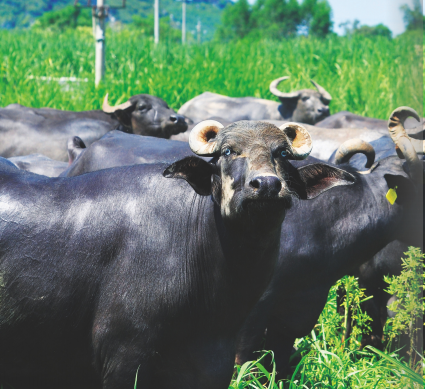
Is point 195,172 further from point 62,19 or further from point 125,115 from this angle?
point 62,19

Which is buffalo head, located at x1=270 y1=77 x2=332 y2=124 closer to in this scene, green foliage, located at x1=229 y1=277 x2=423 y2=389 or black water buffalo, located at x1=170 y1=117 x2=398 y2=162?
black water buffalo, located at x1=170 y1=117 x2=398 y2=162

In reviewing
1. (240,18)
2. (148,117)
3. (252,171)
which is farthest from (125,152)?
(240,18)

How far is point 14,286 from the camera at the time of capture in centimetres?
271

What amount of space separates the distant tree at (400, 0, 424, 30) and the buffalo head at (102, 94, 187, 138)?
21.8 ft

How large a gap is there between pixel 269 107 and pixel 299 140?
31.8 ft

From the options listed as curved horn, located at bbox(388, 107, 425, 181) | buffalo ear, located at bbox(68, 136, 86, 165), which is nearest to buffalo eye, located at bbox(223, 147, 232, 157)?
curved horn, located at bbox(388, 107, 425, 181)

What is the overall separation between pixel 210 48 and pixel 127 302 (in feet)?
52.4

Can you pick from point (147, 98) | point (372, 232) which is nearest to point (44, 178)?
point (372, 232)

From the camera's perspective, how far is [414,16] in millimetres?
1591

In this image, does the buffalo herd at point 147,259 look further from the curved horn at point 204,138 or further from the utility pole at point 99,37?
the utility pole at point 99,37

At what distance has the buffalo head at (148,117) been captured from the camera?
826 centimetres

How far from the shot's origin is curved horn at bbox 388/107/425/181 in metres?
4.21

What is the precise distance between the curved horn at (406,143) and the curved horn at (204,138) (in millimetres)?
1891

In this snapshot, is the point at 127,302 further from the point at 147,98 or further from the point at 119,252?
the point at 147,98
